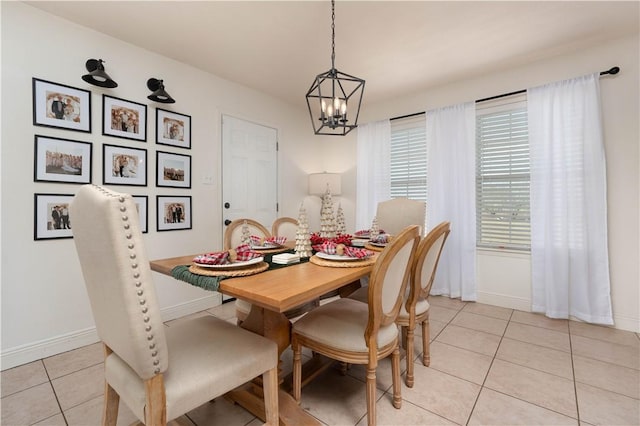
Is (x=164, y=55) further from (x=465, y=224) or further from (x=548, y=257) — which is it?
(x=548, y=257)

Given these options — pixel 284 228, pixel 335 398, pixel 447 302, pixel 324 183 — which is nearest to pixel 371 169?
pixel 324 183

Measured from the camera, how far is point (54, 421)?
144cm

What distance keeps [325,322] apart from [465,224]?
2.40 m

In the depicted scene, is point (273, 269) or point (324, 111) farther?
point (324, 111)

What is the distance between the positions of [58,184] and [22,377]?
132 cm

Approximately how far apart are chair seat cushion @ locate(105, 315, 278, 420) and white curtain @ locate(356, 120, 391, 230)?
293 centimetres

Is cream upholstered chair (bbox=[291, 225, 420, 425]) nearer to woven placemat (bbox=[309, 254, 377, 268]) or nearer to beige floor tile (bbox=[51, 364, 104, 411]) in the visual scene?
woven placemat (bbox=[309, 254, 377, 268])

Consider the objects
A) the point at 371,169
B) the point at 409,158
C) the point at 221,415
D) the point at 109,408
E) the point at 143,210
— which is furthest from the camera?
the point at 371,169

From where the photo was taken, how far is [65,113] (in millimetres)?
2172

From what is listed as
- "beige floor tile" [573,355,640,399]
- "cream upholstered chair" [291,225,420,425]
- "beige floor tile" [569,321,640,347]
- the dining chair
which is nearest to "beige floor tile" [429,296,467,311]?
"beige floor tile" [569,321,640,347]

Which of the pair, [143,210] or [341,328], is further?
[143,210]

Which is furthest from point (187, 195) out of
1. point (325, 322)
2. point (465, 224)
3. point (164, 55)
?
point (465, 224)

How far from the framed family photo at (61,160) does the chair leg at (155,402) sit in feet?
6.76

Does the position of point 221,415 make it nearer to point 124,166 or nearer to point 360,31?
point 124,166
